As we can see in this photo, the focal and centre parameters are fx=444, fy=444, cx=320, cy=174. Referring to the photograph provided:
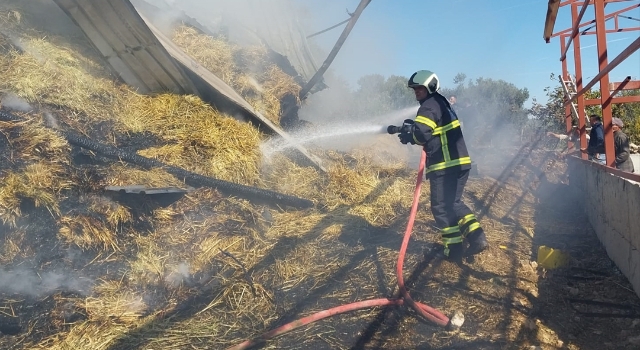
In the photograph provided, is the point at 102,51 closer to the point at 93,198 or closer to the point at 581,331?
the point at 93,198

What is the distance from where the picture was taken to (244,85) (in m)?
7.52

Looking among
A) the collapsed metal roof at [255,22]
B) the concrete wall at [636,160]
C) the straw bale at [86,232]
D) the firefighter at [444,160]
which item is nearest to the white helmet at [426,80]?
the firefighter at [444,160]

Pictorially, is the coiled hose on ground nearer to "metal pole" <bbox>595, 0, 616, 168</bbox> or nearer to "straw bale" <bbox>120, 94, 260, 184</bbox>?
"straw bale" <bbox>120, 94, 260, 184</bbox>

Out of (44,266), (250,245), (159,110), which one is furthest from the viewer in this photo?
(159,110)

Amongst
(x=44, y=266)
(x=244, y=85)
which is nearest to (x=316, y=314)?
(x=44, y=266)

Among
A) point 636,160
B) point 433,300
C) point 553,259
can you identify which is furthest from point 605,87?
point 636,160

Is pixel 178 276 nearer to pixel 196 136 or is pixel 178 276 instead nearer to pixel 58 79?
pixel 196 136

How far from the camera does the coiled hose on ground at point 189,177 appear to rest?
15.2 ft

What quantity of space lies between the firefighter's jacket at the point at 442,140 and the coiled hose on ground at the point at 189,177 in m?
1.93

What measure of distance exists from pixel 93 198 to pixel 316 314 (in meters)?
2.48

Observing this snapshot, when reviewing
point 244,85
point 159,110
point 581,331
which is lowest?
point 581,331

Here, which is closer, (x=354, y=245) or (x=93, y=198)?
(x=93, y=198)

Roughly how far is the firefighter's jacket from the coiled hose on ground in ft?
6.34

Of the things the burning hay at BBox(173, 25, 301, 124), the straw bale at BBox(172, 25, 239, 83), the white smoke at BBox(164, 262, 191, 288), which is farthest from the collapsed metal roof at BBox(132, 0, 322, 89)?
the white smoke at BBox(164, 262, 191, 288)
